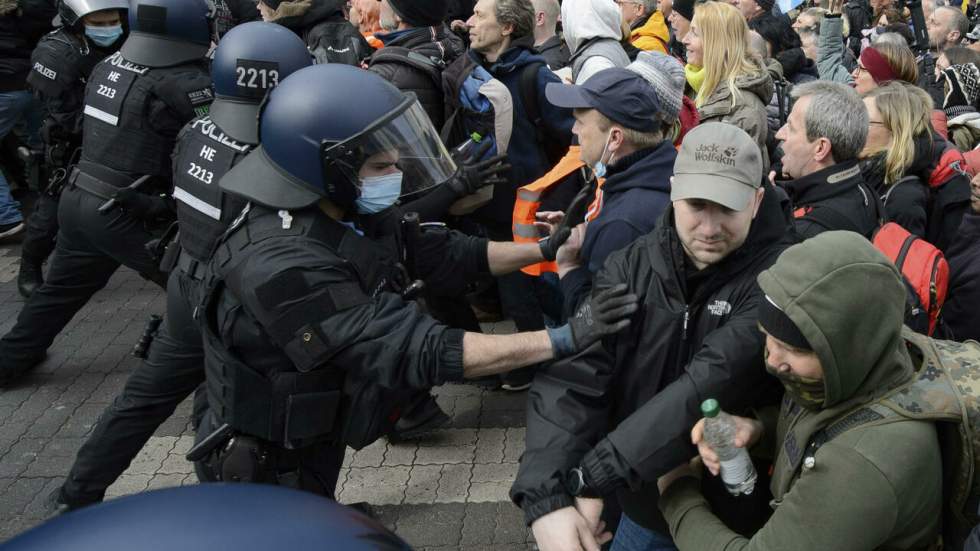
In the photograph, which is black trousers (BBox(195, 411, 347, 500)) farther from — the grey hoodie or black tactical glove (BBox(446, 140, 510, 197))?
the grey hoodie

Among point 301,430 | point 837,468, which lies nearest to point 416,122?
point 301,430

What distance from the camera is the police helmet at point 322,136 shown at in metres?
2.86

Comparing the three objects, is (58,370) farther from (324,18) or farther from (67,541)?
(67,541)

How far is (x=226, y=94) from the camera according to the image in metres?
3.94

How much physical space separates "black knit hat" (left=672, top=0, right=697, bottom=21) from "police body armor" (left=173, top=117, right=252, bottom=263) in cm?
416

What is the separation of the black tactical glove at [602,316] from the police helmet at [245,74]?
187cm

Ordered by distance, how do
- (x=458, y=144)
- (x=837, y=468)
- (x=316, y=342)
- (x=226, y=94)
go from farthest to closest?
(x=458, y=144) → (x=226, y=94) → (x=316, y=342) → (x=837, y=468)

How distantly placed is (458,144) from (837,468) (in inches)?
135

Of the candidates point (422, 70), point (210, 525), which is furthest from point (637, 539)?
point (422, 70)

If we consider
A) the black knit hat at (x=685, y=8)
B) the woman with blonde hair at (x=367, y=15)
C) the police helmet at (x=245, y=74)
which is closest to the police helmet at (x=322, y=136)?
the police helmet at (x=245, y=74)

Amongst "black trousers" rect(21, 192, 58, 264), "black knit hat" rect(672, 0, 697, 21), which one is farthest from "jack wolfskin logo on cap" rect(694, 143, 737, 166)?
"black trousers" rect(21, 192, 58, 264)

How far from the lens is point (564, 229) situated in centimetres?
326

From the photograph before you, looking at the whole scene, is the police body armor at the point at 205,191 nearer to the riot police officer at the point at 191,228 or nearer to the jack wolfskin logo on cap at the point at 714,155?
the riot police officer at the point at 191,228

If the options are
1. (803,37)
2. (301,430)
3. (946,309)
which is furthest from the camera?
(803,37)
